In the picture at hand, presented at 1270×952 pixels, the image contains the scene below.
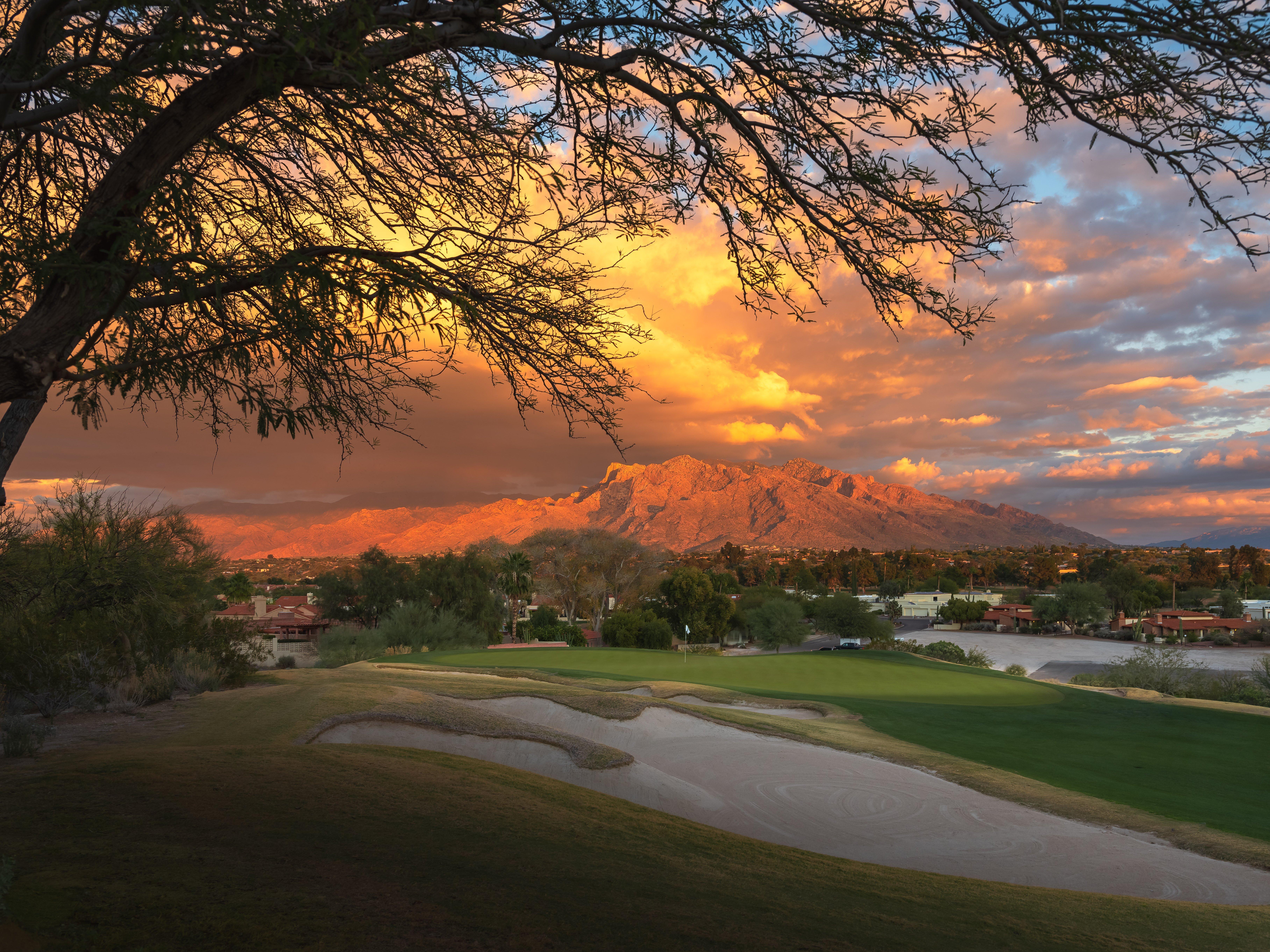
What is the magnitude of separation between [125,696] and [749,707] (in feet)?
43.9

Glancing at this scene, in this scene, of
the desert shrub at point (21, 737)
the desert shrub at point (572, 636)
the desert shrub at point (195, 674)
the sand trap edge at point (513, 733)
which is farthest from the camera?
the desert shrub at point (572, 636)

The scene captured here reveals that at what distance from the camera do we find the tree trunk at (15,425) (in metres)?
5.05

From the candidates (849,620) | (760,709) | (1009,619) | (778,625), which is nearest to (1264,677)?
(760,709)

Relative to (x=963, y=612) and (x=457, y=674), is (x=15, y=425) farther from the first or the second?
(x=963, y=612)

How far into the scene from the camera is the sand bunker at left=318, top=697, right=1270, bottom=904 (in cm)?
876

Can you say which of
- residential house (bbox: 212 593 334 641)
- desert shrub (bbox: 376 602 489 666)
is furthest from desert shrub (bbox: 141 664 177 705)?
residential house (bbox: 212 593 334 641)

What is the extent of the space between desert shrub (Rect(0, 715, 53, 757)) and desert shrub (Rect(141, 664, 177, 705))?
3045mm

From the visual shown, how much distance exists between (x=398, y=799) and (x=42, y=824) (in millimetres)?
2793

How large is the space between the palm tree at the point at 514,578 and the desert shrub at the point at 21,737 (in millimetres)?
48789

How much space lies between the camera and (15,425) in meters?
5.10

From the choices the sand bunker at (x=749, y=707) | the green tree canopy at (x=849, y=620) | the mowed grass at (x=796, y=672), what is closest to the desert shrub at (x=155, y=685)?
the sand bunker at (x=749, y=707)

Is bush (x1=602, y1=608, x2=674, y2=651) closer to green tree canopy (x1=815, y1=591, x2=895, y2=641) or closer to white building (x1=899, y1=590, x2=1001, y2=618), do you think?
green tree canopy (x1=815, y1=591, x2=895, y2=641)

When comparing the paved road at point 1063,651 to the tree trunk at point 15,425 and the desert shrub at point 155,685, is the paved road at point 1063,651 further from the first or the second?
the tree trunk at point 15,425

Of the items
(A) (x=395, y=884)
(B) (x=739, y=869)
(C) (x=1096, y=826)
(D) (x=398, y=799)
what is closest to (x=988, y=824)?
(C) (x=1096, y=826)
